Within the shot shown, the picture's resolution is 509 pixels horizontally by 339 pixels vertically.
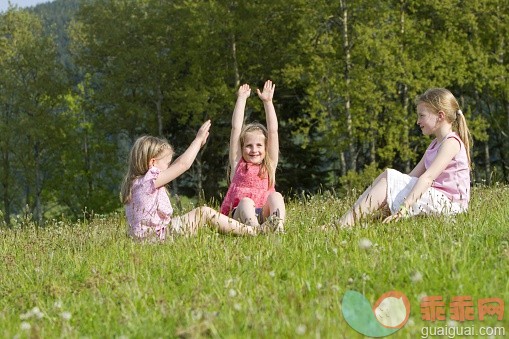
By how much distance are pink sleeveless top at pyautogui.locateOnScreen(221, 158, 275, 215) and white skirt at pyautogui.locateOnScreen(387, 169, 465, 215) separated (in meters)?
1.55

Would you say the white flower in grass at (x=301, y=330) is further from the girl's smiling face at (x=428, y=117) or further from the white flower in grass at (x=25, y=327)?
the girl's smiling face at (x=428, y=117)

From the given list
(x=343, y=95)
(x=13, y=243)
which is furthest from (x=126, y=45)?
(x=13, y=243)

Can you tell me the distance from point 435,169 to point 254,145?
83.4 inches

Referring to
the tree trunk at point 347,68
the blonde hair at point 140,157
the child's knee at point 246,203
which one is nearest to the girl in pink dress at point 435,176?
the child's knee at point 246,203

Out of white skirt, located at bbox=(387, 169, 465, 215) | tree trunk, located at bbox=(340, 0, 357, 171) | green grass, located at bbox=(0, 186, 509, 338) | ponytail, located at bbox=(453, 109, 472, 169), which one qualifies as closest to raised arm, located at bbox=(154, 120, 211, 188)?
green grass, located at bbox=(0, 186, 509, 338)

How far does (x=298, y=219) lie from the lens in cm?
746

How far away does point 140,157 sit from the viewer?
761 cm

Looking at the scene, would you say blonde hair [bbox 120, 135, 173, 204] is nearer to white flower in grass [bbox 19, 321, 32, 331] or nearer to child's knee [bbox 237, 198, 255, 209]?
child's knee [bbox 237, 198, 255, 209]

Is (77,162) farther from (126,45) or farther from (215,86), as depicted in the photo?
(215,86)

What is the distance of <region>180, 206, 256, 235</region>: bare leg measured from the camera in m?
6.80

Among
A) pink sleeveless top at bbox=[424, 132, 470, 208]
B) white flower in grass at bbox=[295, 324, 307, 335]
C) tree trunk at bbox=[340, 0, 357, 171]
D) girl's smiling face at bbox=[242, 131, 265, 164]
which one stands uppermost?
tree trunk at bbox=[340, 0, 357, 171]

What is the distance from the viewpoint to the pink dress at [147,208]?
7.34 meters

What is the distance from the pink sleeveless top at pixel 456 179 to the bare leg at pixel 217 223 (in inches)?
85.9

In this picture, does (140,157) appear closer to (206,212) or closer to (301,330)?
(206,212)
